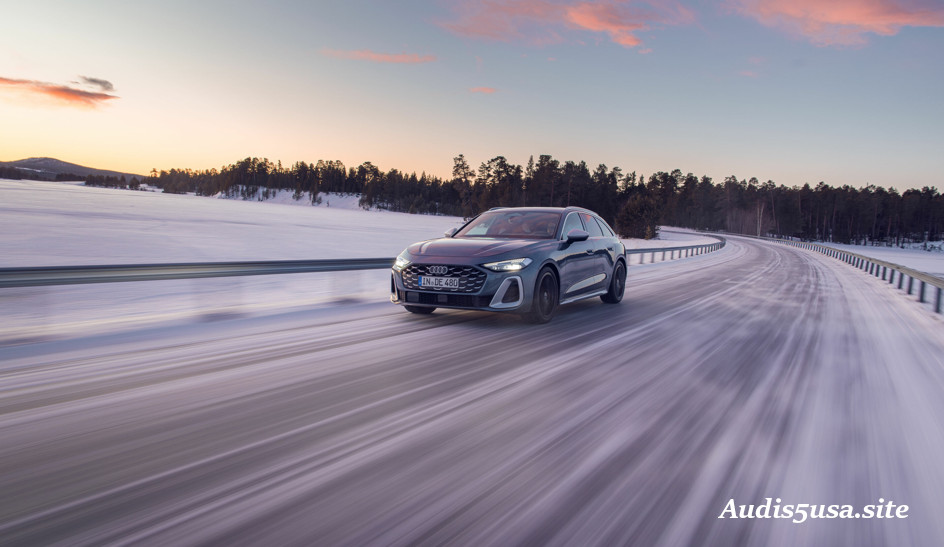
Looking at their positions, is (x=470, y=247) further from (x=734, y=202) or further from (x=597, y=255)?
(x=734, y=202)

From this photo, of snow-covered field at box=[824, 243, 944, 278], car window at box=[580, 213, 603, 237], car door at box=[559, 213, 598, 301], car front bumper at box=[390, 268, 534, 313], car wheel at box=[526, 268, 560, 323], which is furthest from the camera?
snow-covered field at box=[824, 243, 944, 278]

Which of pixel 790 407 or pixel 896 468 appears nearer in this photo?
pixel 896 468

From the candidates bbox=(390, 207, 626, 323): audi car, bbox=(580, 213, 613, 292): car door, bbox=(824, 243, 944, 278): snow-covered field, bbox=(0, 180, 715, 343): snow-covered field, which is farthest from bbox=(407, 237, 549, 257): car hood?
bbox=(824, 243, 944, 278): snow-covered field

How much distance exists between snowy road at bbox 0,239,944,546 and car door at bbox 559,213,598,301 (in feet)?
5.66

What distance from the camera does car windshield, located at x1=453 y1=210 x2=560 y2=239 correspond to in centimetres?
892

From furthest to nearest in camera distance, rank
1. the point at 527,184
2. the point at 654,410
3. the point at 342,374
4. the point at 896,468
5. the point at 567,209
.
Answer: the point at 527,184 < the point at 567,209 < the point at 342,374 < the point at 654,410 < the point at 896,468

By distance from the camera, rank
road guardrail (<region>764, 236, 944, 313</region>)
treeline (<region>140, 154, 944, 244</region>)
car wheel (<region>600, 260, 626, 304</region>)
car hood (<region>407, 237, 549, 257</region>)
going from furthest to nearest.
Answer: treeline (<region>140, 154, 944, 244</region>), road guardrail (<region>764, 236, 944, 313</region>), car wheel (<region>600, 260, 626, 304</region>), car hood (<region>407, 237, 549, 257</region>)

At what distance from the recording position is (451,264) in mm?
7648

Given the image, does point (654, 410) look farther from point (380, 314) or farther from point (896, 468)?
point (380, 314)

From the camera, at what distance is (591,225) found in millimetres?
10453

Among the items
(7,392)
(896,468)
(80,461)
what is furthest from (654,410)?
(7,392)

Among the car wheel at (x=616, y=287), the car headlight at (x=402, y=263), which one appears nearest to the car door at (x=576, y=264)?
the car wheel at (x=616, y=287)

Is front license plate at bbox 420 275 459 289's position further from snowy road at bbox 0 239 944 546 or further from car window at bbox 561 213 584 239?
car window at bbox 561 213 584 239

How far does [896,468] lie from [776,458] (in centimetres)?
67
